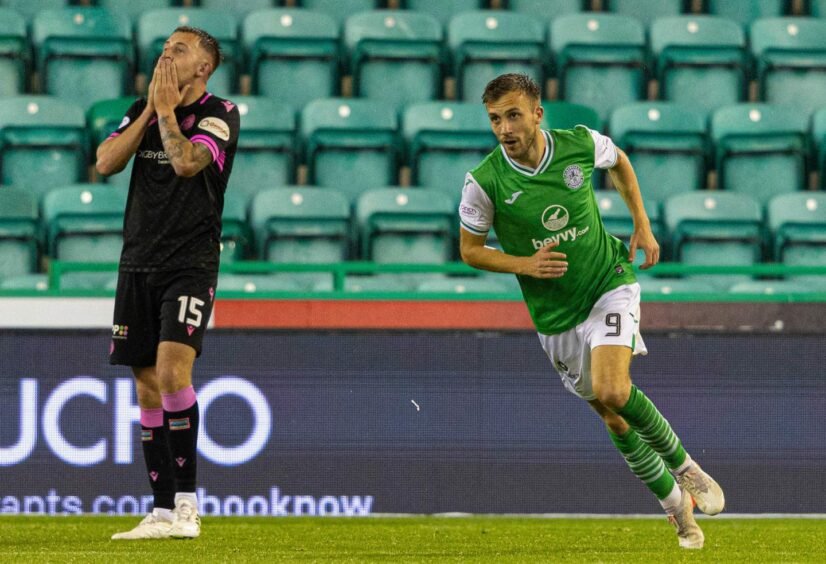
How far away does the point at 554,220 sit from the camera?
558 centimetres

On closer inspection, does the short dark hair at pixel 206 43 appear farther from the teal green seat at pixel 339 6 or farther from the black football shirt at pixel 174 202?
the teal green seat at pixel 339 6

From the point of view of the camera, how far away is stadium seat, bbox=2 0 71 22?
11.5 meters

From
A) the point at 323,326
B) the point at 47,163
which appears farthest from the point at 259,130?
the point at 323,326

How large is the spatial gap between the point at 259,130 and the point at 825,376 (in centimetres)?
441

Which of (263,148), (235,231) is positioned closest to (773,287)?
(235,231)

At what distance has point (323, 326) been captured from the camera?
7633 millimetres

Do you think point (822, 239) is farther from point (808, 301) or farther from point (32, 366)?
point (32, 366)

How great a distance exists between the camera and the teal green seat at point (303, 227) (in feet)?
30.4

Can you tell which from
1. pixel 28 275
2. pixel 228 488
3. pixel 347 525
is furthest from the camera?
pixel 28 275

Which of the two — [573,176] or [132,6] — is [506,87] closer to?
[573,176]

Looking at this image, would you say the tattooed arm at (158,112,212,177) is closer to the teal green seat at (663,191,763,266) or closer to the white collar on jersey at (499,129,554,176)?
the white collar on jersey at (499,129,554,176)

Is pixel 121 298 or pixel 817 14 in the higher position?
pixel 817 14

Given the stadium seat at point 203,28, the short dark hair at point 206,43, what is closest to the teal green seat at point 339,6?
the stadium seat at point 203,28

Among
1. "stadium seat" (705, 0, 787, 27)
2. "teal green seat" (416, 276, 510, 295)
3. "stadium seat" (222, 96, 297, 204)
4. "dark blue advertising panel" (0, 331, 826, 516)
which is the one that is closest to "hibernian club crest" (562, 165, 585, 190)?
"dark blue advertising panel" (0, 331, 826, 516)
